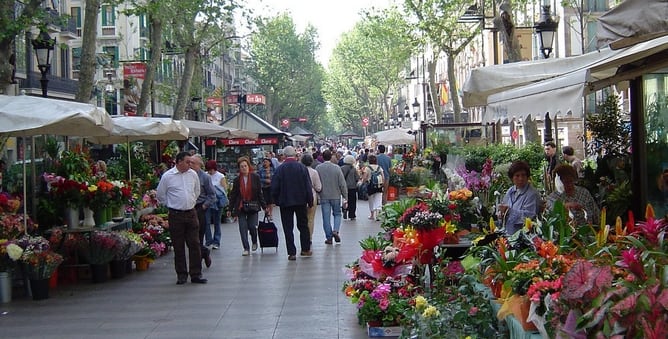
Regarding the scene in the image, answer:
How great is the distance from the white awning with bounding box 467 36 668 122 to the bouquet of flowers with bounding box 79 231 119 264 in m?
5.20

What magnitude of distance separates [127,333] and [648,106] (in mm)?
6239

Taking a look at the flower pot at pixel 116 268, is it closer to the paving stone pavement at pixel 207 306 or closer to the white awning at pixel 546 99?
the paving stone pavement at pixel 207 306

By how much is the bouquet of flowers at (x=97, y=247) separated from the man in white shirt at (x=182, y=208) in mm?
1014

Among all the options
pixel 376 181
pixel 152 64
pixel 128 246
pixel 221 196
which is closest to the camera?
pixel 128 246

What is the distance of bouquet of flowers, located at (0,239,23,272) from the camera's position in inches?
396

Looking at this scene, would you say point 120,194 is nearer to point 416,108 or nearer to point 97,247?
point 97,247

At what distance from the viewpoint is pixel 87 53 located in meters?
18.6

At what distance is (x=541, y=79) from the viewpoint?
954 centimetres

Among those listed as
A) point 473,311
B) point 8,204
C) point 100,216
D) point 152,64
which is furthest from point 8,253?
point 152,64

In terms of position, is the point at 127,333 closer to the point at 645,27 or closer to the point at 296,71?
the point at 645,27

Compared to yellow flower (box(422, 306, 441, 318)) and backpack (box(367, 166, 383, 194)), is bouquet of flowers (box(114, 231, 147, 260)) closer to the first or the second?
yellow flower (box(422, 306, 441, 318))

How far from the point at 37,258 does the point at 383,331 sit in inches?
181

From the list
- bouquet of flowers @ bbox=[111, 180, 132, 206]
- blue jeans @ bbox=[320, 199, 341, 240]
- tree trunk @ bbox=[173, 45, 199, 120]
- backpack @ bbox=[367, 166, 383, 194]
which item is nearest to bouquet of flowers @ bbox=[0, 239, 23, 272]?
bouquet of flowers @ bbox=[111, 180, 132, 206]

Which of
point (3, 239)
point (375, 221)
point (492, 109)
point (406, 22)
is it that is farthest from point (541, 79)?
point (406, 22)
